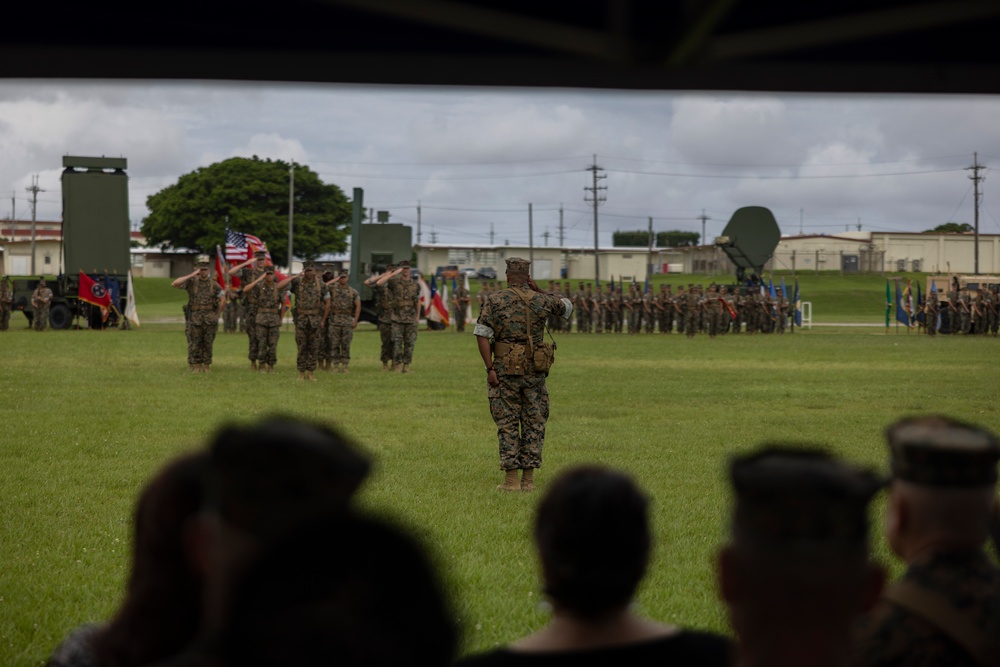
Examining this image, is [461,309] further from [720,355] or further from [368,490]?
[368,490]

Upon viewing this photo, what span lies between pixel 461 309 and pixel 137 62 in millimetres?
40438

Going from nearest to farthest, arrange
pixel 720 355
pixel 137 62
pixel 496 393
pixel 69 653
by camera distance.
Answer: pixel 69 653
pixel 137 62
pixel 496 393
pixel 720 355

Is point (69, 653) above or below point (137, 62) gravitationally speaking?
below

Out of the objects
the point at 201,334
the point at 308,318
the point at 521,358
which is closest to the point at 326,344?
the point at 308,318

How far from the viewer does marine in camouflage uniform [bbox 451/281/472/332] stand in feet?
143

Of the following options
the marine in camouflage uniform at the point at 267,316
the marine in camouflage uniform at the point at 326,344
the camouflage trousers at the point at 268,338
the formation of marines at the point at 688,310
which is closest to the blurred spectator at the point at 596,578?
the marine in camouflage uniform at the point at 267,316

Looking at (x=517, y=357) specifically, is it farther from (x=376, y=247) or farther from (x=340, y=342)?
(x=376, y=247)

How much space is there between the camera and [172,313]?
59.6m

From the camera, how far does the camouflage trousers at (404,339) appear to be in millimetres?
22844

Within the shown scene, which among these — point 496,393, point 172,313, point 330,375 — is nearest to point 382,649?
point 496,393

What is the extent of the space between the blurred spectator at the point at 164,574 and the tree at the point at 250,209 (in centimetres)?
7627

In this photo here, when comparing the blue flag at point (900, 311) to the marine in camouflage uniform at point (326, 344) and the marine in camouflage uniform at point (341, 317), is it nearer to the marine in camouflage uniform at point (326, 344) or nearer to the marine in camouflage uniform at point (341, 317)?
the marine in camouflage uniform at point (326, 344)

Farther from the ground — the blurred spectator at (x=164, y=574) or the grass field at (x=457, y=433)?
the blurred spectator at (x=164, y=574)

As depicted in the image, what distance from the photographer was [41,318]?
39938 millimetres
